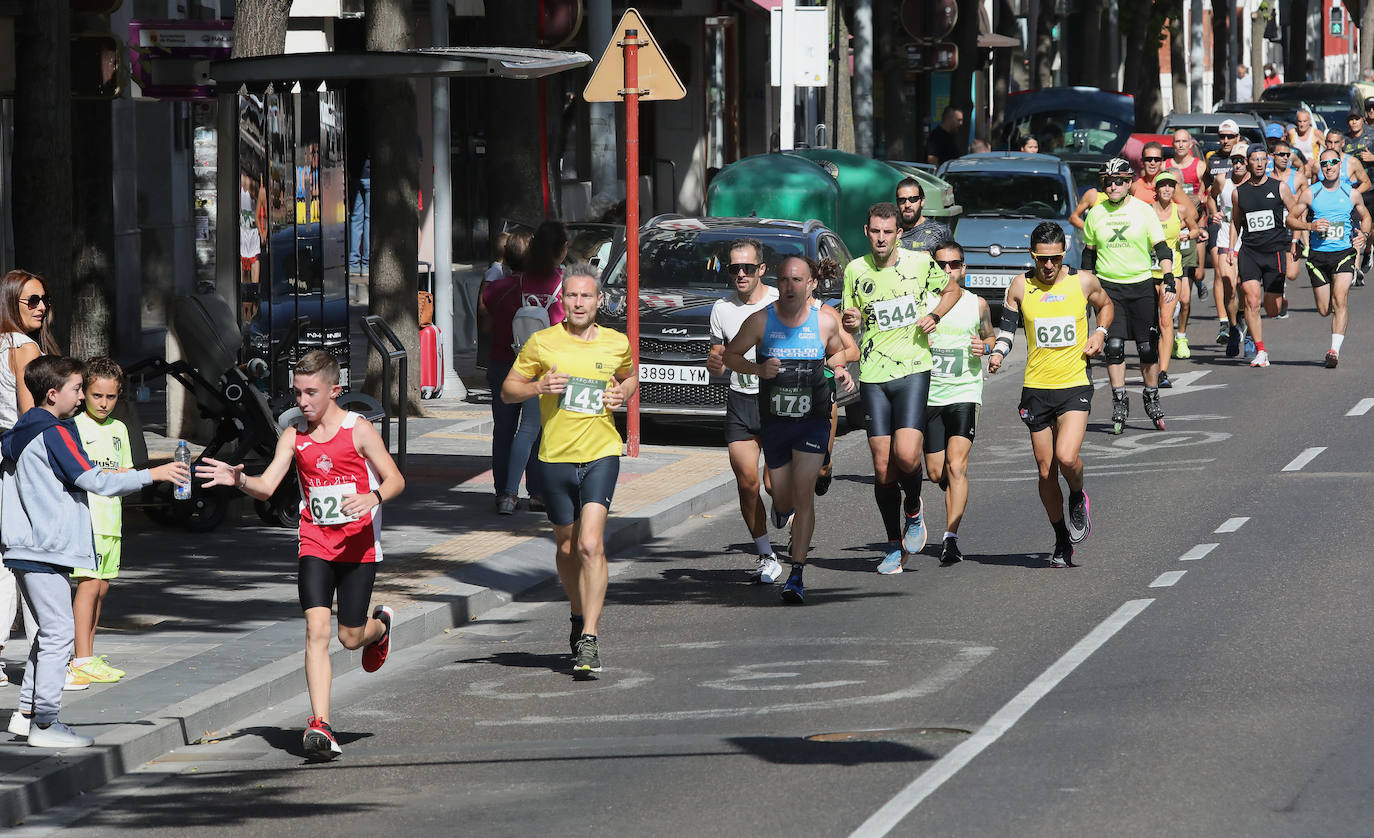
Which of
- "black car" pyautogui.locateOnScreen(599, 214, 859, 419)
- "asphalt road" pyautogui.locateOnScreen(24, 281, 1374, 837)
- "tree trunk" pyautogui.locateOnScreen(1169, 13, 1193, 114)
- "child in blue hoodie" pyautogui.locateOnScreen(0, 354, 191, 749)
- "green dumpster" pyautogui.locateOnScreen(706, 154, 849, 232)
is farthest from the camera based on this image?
"tree trunk" pyautogui.locateOnScreen(1169, 13, 1193, 114)

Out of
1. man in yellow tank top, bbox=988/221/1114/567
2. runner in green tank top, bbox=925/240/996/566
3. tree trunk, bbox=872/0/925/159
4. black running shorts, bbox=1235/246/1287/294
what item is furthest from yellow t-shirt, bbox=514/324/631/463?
tree trunk, bbox=872/0/925/159

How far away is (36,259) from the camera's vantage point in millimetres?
10641

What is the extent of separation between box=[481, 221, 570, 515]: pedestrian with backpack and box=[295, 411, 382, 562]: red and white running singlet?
16.5ft

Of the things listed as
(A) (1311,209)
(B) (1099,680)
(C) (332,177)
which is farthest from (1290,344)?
(B) (1099,680)

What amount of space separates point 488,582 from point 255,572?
1213 millimetres

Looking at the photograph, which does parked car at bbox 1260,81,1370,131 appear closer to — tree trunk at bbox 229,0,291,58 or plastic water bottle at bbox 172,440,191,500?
Result: tree trunk at bbox 229,0,291,58

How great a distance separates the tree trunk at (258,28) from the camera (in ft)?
46.8

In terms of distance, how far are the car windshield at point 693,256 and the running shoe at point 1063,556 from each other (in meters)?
6.17

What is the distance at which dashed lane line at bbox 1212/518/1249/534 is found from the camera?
12.8 metres

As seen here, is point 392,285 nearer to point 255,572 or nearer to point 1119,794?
point 255,572

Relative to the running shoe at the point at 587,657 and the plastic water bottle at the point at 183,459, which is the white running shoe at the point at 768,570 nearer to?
the running shoe at the point at 587,657


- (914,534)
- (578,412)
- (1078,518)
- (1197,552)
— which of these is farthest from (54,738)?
(1197,552)

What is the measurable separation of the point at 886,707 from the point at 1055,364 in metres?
4.11

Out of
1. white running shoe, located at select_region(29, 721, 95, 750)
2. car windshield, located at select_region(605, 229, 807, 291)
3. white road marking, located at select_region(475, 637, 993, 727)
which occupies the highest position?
car windshield, located at select_region(605, 229, 807, 291)
